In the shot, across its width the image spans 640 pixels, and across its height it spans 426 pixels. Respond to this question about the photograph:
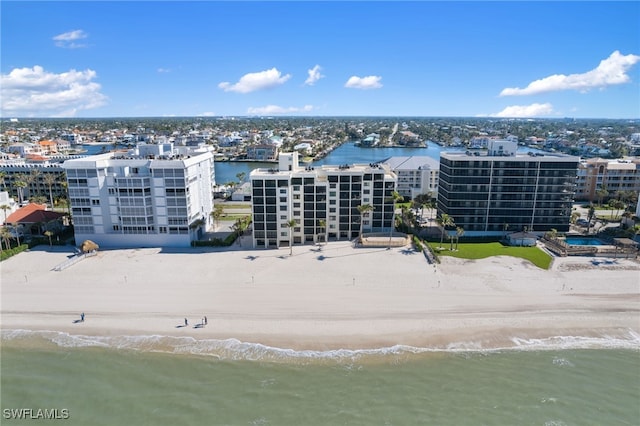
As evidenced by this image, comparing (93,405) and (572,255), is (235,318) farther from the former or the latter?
(572,255)

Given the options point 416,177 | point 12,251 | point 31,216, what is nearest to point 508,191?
point 416,177

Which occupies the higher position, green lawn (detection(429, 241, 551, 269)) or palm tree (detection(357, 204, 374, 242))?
palm tree (detection(357, 204, 374, 242))

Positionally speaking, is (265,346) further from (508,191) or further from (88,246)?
(508,191)

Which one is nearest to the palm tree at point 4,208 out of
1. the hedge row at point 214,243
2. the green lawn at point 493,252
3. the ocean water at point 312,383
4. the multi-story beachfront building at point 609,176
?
the hedge row at point 214,243

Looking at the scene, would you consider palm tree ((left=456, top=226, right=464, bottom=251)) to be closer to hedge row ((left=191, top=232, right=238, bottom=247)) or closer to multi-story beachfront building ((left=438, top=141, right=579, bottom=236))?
multi-story beachfront building ((left=438, top=141, right=579, bottom=236))

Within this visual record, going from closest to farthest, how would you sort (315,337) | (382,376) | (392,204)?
(382,376), (315,337), (392,204)

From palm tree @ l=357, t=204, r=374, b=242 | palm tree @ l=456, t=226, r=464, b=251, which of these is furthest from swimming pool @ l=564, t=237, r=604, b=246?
palm tree @ l=357, t=204, r=374, b=242

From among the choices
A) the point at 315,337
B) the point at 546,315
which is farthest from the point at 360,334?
the point at 546,315
